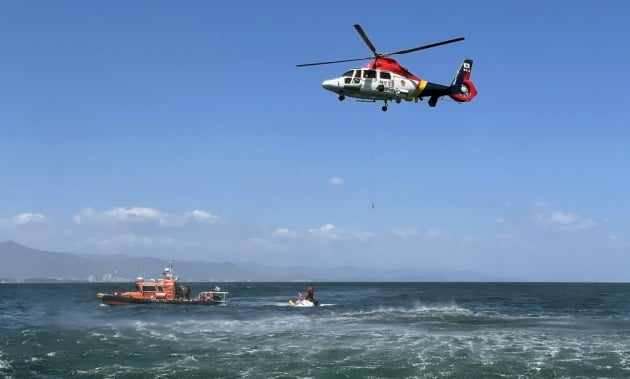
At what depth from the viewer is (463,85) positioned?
4122 cm

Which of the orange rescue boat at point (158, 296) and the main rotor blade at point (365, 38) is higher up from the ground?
the main rotor blade at point (365, 38)

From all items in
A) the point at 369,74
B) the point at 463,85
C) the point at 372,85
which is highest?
the point at 463,85

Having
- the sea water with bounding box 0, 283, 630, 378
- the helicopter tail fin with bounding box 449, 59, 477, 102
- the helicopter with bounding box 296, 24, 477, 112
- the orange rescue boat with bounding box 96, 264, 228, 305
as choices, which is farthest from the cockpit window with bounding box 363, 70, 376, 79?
the orange rescue boat with bounding box 96, 264, 228, 305

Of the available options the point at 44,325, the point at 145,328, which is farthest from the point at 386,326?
the point at 44,325

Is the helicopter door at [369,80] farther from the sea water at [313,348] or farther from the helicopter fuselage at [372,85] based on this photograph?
the sea water at [313,348]

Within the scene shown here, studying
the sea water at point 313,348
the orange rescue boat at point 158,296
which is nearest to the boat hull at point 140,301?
the orange rescue boat at point 158,296

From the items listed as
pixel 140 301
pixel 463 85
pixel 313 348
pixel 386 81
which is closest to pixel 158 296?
pixel 140 301

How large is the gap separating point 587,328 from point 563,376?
79.2 feet

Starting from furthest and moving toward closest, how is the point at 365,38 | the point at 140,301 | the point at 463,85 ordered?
the point at 140,301
the point at 463,85
the point at 365,38

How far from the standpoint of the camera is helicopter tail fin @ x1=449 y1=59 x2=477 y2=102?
40.6m

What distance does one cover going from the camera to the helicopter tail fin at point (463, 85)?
40594 mm

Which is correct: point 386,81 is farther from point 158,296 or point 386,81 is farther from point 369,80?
point 158,296

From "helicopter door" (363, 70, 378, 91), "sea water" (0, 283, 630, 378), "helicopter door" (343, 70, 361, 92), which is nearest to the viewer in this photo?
"sea water" (0, 283, 630, 378)

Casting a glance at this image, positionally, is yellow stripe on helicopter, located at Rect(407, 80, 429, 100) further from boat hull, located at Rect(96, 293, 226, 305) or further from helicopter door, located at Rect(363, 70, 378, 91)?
boat hull, located at Rect(96, 293, 226, 305)
